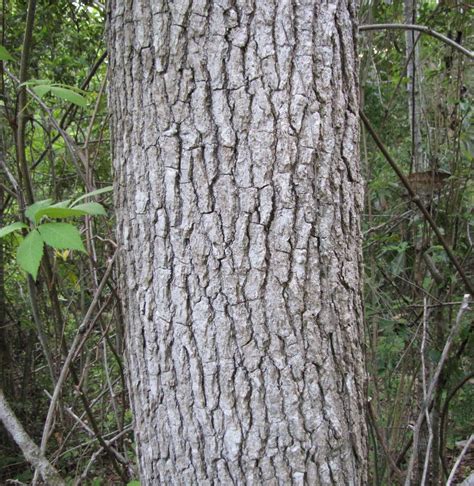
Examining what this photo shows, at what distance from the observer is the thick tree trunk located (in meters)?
1.00

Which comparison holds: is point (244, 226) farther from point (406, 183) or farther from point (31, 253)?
point (406, 183)

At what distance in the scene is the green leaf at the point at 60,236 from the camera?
1120 millimetres

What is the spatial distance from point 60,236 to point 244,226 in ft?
1.36

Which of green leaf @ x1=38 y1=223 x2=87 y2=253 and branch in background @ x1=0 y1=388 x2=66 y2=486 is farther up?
green leaf @ x1=38 y1=223 x2=87 y2=253

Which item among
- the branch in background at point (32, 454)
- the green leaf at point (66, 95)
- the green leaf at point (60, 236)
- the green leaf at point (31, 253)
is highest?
the green leaf at point (66, 95)

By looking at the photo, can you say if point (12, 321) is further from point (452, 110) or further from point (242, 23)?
point (242, 23)

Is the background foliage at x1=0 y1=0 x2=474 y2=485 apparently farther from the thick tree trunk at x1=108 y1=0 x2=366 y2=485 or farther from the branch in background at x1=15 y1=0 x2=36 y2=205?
the thick tree trunk at x1=108 y1=0 x2=366 y2=485

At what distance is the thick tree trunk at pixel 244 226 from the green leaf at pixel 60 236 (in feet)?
0.40

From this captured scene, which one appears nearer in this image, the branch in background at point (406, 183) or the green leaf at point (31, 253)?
the green leaf at point (31, 253)

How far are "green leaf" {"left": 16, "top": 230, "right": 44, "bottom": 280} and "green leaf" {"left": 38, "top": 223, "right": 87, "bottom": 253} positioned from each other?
0.06 ft

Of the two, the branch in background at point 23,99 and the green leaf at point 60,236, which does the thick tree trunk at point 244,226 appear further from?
Answer: the branch in background at point 23,99

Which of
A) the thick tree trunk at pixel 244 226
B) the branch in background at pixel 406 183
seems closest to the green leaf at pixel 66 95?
the thick tree trunk at pixel 244 226

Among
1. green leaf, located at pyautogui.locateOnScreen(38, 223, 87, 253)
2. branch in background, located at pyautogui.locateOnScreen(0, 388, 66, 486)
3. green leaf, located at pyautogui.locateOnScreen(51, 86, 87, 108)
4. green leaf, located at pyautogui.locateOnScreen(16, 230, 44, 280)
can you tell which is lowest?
branch in background, located at pyautogui.locateOnScreen(0, 388, 66, 486)

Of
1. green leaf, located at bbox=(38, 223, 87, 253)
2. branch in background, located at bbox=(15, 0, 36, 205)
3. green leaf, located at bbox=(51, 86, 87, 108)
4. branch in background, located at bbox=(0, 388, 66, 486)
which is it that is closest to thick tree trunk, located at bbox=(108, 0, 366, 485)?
green leaf, located at bbox=(38, 223, 87, 253)
